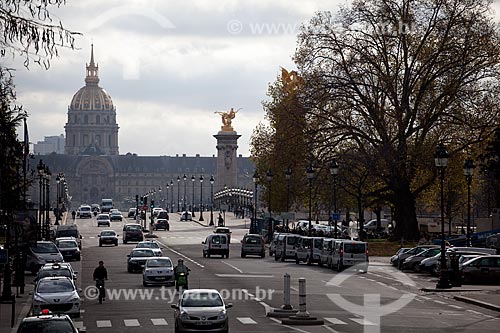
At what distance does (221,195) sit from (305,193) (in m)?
76.2

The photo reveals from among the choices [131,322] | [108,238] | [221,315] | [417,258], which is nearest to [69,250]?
[108,238]

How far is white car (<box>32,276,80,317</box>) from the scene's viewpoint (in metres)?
35.0

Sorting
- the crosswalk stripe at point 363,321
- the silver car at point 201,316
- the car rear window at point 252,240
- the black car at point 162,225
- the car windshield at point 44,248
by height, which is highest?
the black car at point 162,225

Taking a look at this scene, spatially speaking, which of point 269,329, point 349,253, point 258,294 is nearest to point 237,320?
point 269,329

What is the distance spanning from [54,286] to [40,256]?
22999 millimetres

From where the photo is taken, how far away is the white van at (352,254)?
57750 mm

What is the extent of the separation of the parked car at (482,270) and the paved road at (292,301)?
2.21m

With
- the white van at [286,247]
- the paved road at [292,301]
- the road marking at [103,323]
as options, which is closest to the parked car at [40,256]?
the paved road at [292,301]

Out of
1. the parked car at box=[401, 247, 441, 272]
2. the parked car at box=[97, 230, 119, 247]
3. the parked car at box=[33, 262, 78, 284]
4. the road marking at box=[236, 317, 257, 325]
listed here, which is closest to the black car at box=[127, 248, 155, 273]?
the parked car at box=[33, 262, 78, 284]

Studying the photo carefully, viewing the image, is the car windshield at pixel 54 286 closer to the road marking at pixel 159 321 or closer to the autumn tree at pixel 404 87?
the road marking at pixel 159 321

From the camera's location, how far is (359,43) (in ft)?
262

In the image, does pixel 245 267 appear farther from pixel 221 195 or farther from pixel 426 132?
pixel 221 195
